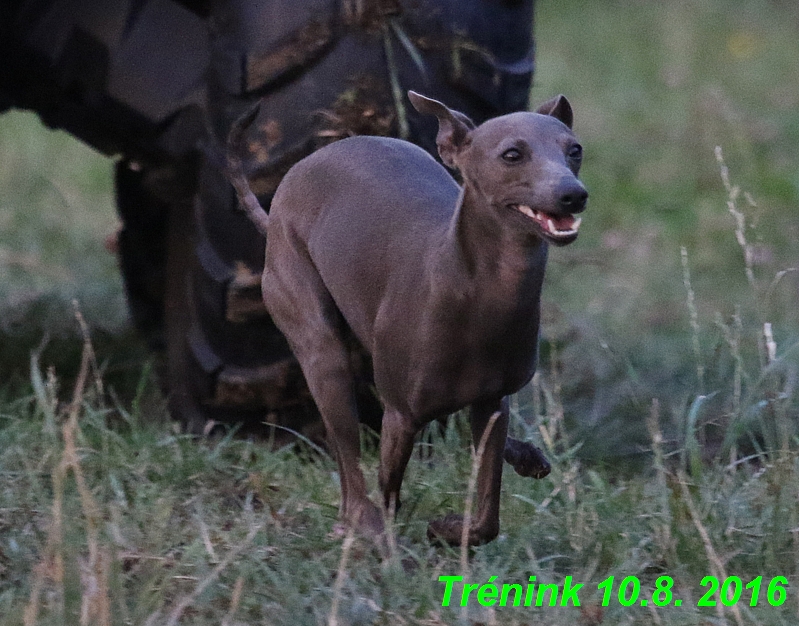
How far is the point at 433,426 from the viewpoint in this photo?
3295 mm

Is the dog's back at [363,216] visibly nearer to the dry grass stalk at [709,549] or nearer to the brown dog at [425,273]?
the brown dog at [425,273]

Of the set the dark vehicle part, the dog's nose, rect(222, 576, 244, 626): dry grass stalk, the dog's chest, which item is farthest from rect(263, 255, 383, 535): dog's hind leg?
the dog's nose

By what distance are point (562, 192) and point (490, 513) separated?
2.25 feet

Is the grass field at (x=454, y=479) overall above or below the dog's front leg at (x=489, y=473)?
below

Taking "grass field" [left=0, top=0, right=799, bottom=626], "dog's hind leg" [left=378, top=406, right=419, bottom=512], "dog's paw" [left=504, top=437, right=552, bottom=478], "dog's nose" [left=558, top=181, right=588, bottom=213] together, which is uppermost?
"dog's nose" [left=558, top=181, right=588, bottom=213]

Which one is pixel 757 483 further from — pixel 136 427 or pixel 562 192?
pixel 136 427

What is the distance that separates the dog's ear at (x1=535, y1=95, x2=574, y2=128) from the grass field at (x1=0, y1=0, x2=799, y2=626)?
63 cm

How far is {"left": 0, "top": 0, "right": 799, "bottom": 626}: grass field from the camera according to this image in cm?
244

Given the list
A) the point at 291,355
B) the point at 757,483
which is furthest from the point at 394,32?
the point at 757,483

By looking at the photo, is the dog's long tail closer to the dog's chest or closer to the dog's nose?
the dog's chest

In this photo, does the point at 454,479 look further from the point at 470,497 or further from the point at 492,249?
the point at 492,249

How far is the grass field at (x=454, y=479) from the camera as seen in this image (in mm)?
2439

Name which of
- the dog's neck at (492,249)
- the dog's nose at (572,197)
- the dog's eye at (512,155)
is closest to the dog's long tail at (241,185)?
the dog's neck at (492,249)

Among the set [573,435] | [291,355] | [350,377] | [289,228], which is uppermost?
[289,228]
